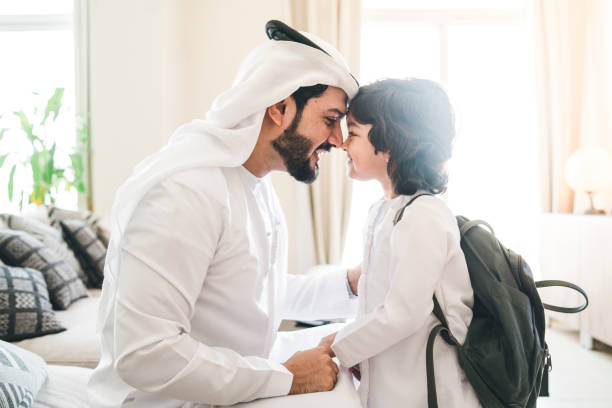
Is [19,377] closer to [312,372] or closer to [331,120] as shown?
[312,372]

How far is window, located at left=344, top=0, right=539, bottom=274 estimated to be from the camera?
455cm

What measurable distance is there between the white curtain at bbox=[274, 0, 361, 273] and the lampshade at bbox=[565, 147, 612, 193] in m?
1.82

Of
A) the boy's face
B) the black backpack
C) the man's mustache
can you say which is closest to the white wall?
the man's mustache

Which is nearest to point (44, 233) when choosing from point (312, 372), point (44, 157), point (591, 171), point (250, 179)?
point (44, 157)

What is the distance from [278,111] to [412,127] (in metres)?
0.41

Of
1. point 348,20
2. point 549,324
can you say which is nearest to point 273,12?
point 348,20

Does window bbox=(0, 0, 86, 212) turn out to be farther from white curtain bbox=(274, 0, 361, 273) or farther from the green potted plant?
white curtain bbox=(274, 0, 361, 273)

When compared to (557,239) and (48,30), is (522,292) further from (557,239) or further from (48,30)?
(48,30)

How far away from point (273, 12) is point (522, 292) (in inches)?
150

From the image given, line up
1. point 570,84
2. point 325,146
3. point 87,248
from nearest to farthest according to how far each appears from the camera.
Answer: point 325,146
point 87,248
point 570,84

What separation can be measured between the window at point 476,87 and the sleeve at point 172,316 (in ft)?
11.5

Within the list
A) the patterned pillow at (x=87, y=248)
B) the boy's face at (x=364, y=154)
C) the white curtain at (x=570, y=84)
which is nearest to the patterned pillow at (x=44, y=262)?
the patterned pillow at (x=87, y=248)

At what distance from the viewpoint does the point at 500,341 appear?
114 cm

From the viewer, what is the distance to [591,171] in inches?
146
